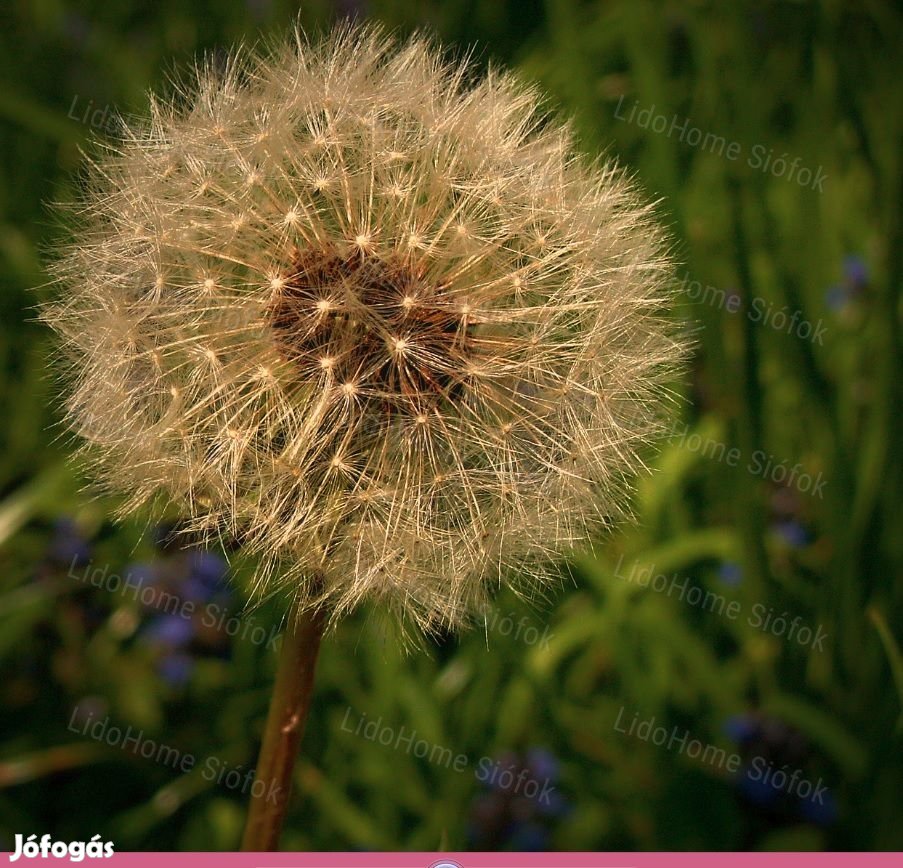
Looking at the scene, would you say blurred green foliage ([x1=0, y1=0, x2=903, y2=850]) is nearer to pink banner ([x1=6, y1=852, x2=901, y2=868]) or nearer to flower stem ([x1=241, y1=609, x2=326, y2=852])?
pink banner ([x1=6, y1=852, x2=901, y2=868])

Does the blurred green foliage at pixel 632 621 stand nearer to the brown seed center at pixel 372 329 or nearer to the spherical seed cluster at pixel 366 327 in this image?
the spherical seed cluster at pixel 366 327

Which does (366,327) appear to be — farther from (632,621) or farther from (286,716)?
(632,621)

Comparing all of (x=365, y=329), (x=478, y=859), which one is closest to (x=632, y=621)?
(x=478, y=859)

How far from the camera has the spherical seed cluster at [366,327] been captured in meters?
1.14

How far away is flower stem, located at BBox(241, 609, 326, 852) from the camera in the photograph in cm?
108

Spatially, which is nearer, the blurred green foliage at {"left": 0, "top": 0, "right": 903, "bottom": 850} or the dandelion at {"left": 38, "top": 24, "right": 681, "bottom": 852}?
the dandelion at {"left": 38, "top": 24, "right": 681, "bottom": 852}

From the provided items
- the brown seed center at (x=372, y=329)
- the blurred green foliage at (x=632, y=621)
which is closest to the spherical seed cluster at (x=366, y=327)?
the brown seed center at (x=372, y=329)

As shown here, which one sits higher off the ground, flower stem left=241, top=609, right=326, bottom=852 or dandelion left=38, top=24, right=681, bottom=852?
dandelion left=38, top=24, right=681, bottom=852

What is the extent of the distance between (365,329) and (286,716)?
0.47 meters

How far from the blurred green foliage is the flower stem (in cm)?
76

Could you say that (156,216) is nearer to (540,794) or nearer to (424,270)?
(424,270)

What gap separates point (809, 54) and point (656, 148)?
635mm

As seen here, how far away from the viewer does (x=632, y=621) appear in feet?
7.09

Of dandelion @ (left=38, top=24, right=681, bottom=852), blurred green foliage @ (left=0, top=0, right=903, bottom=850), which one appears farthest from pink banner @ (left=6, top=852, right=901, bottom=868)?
dandelion @ (left=38, top=24, right=681, bottom=852)
